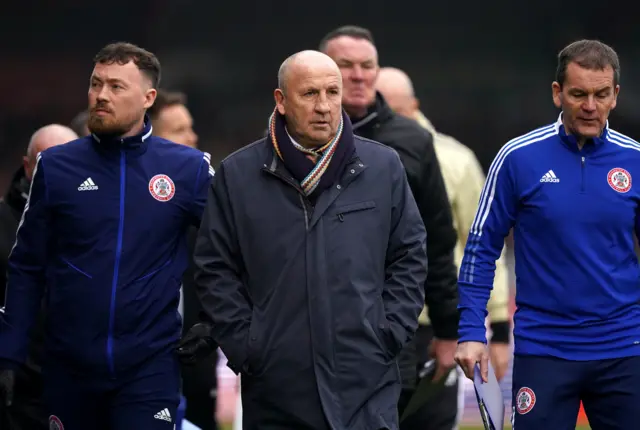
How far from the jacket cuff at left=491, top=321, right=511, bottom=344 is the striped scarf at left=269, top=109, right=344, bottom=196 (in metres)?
2.02

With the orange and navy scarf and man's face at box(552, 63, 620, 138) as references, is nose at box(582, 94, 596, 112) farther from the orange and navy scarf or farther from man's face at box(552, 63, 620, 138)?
the orange and navy scarf

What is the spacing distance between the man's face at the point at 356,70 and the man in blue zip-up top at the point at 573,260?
902 millimetres

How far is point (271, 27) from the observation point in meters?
11.1

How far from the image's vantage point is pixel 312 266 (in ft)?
16.1

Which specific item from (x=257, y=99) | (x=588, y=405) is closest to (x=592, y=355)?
(x=588, y=405)

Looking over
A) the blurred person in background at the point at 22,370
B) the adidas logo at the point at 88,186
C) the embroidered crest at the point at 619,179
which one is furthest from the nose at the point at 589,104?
the blurred person in background at the point at 22,370

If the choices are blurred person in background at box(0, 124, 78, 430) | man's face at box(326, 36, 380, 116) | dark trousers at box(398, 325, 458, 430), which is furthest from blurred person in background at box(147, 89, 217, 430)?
man's face at box(326, 36, 380, 116)

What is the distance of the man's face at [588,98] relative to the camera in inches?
209

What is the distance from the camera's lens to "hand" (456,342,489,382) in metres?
5.38

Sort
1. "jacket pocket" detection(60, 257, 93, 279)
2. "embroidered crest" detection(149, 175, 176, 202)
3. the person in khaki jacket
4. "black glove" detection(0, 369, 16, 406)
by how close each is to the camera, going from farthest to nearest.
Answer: the person in khaki jacket < "black glove" detection(0, 369, 16, 406) < "embroidered crest" detection(149, 175, 176, 202) < "jacket pocket" detection(60, 257, 93, 279)

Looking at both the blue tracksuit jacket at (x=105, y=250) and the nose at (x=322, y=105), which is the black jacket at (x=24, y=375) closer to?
the blue tracksuit jacket at (x=105, y=250)

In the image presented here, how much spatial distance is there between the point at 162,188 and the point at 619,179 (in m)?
1.57

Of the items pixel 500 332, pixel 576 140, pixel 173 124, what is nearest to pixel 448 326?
pixel 500 332

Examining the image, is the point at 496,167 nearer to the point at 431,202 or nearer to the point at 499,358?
the point at 431,202
